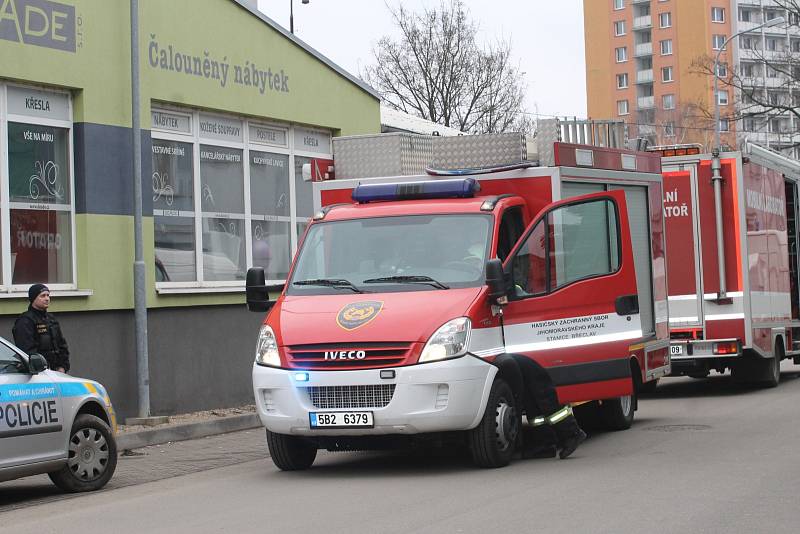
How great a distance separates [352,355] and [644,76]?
114 m

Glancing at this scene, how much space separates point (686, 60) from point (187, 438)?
105625 millimetres

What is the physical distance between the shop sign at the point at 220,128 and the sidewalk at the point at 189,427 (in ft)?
12.6

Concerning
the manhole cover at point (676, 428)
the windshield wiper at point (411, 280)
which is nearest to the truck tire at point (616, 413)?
the manhole cover at point (676, 428)

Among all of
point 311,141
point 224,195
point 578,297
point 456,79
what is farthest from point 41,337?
point 456,79

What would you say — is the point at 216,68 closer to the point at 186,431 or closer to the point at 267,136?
the point at 267,136

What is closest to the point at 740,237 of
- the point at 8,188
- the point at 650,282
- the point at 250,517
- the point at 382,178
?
the point at 650,282

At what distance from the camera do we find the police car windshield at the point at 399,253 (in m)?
11.2

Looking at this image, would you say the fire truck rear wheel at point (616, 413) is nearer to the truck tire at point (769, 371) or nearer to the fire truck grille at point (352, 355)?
the fire truck grille at point (352, 355)

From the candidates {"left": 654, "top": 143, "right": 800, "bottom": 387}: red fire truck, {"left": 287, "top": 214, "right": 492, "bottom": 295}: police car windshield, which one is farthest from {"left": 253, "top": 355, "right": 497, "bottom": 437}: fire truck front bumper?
{"left": 654, "top": 143, "right": 800, "bottom": 387}: red fire truck

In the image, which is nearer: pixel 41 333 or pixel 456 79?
pixel 41 333

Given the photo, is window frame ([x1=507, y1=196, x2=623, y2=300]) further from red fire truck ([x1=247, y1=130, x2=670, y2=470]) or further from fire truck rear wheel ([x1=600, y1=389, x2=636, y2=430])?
fire truck rear wheel ([x1=600, y1=389, x2=636, y2=430])

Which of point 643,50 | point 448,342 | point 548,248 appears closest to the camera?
point 448,342

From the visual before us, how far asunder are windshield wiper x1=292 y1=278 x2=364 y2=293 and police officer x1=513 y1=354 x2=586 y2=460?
1517 mm

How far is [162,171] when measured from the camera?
57.3 ft
